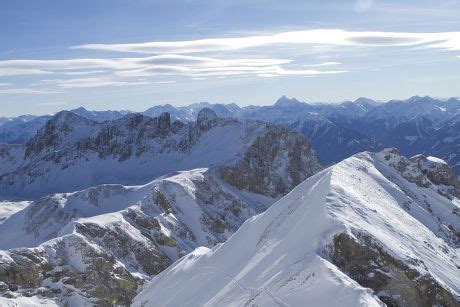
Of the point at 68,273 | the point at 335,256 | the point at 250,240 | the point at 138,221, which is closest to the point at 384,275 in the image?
the point at 335,256

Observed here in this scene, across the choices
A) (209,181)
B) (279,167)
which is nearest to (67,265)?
(209,181)

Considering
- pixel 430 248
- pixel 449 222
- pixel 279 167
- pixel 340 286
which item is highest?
pixel 340 286

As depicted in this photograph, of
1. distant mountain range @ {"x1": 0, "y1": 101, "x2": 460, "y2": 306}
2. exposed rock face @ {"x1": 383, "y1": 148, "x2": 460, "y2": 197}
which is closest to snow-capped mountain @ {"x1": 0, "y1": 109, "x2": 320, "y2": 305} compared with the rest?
distant mountain range @ {"x1": 0, "y1": 101, "x2": 460, "y2": 306}

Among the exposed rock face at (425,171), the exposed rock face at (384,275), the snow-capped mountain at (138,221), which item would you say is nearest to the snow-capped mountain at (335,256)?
the exposed rock face at (384,275)

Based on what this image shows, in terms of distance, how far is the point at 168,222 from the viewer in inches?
4387

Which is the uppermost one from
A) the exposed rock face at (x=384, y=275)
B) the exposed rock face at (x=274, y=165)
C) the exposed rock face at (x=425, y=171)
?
the exposed rock face at (x=384, y=275)

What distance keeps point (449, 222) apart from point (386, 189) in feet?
35.6

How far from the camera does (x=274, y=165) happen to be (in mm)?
Result: 170750

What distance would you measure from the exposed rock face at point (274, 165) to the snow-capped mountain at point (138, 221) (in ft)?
1.18

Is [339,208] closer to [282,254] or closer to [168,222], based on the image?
[282,254]

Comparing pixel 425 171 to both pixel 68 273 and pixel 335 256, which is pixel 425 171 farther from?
pixel 68 273

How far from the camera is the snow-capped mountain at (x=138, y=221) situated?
7575 cm

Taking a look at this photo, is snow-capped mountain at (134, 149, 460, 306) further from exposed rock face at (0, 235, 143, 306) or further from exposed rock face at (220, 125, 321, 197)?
exposed rock face at (220, 125, 321, 197)

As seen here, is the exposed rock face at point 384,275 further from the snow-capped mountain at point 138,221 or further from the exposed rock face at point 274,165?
the exposed rock face at point 274,165
